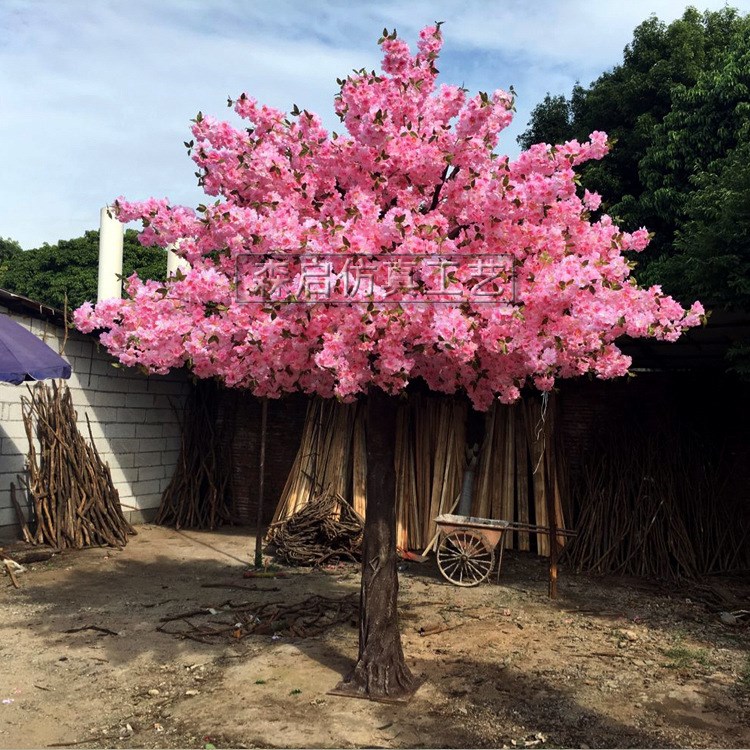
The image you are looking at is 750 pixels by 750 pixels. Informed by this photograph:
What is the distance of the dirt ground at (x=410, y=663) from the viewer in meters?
4.17

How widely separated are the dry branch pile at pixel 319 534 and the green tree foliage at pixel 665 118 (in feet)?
21.0

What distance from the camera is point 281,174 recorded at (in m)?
4.56

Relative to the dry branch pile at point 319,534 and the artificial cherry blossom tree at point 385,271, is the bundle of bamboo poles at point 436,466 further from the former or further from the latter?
the artificial cherry blossom tree at point 385,271

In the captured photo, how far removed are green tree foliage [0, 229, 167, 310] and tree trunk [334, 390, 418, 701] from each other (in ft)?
87.4

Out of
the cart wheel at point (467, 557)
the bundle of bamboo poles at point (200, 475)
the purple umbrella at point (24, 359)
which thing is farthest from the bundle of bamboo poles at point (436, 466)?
the purple umbrella at point (24, 359)

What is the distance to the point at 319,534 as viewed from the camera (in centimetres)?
913

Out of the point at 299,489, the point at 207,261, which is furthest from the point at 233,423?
the point at 207,261

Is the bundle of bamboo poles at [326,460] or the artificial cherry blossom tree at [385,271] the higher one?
the artificial cherry blossom tree at [385,271]

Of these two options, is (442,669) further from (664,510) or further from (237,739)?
(664,510)

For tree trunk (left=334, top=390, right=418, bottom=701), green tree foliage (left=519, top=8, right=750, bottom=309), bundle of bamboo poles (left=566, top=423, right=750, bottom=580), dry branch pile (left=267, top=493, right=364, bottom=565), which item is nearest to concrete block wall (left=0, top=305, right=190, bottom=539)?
dry branch pile (left=267, top=493, right=364, bottom=565)

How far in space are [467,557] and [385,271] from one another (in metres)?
4.73

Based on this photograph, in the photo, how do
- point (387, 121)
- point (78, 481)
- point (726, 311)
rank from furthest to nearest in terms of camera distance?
point (78, 481), point (726, 311), point (387, 121)

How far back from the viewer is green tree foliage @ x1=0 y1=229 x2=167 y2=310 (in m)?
30.9

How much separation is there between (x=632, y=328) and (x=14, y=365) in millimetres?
6332
